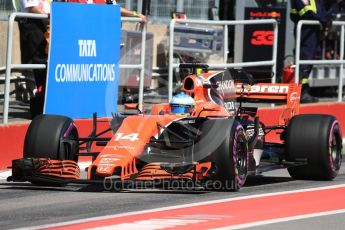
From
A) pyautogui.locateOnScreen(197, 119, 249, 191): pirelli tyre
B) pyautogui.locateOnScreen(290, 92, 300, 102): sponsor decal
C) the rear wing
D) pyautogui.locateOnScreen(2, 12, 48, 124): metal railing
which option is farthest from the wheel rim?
pyautogui.locateOnScreen(2, 12, 48, 124): metal railing

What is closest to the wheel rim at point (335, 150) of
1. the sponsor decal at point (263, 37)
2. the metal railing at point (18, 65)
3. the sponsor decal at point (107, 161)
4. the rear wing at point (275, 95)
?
the rear wing at point (275, 95)

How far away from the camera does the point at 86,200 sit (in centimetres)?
925

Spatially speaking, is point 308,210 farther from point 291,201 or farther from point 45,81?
Result: point 45,81

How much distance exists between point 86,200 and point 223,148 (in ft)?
4.36

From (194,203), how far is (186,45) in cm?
738

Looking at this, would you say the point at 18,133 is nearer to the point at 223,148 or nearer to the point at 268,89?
the point at 268,89

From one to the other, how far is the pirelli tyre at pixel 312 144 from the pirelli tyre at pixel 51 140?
7.46 ft

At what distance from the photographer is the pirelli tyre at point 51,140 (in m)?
9.97

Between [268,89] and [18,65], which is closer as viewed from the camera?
[268,89]

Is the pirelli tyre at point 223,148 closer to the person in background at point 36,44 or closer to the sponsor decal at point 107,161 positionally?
the sponsor decal at point 107,161

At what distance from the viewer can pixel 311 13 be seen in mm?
16547

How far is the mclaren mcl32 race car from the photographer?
30.9ft

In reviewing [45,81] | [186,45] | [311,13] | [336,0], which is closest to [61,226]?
[45,81]

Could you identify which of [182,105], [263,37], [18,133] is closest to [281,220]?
[182,105]
